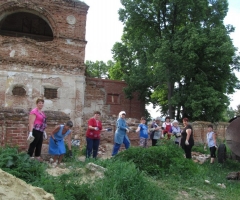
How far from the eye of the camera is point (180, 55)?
18719 mm

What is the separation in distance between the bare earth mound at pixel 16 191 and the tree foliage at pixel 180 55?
15.7 metres

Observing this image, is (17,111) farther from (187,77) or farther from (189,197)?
(187,77)

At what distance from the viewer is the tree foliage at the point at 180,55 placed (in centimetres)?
1812

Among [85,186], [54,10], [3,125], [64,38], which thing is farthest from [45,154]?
[54,10]

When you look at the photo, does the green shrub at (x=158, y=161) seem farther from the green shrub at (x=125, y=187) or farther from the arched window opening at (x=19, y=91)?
the arched window opening at (x=19, y=91)

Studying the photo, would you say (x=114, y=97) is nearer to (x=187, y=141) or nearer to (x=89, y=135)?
(x=187, y=141)

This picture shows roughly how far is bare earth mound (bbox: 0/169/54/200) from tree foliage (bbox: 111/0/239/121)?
15673 millimetres

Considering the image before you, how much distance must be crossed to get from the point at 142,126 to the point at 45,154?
3.79 meters

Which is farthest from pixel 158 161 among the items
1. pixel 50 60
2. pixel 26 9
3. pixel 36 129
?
pixel 26 9

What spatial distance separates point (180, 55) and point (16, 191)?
1698 centimetres

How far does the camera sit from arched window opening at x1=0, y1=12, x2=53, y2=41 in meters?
22.8

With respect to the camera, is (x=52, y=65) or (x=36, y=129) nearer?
(x=36, y=129)

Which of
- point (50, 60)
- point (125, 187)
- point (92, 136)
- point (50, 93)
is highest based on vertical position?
point (50, 60)

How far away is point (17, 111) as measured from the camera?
7.29m
